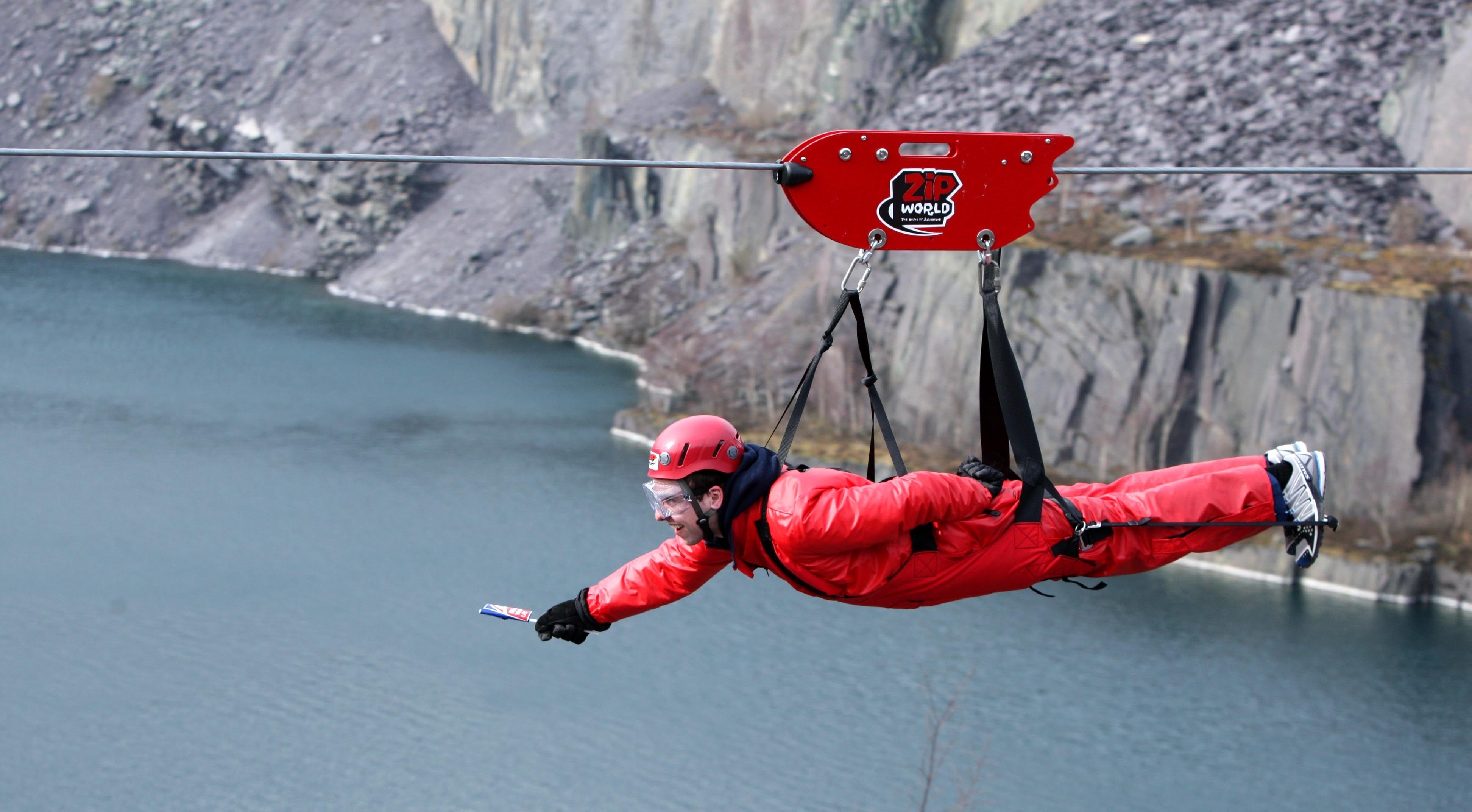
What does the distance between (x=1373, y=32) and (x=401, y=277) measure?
65.7ft

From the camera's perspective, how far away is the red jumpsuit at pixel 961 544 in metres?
3.71

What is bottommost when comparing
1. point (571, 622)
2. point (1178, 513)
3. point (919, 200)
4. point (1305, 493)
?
point (571, 622)

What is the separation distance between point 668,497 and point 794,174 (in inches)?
38.4

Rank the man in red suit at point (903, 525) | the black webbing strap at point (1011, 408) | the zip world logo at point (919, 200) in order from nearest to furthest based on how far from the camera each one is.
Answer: the man in red suit at point (903, 525) → the black webbing strap at point (1011, 408) → the zip world logo at point (919, 200)

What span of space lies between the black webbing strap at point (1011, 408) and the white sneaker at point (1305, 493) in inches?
23.0

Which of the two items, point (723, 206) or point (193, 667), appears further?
point (723, 206)

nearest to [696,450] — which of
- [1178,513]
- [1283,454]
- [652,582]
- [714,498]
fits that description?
[714,498]

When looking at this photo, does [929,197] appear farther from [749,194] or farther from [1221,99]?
[749,194]

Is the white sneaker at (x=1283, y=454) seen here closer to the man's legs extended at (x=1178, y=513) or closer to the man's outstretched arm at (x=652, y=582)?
the man's legs extended at (x=1178, y=513)

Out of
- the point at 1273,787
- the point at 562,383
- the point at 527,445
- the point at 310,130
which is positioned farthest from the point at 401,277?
the point at 1273,787

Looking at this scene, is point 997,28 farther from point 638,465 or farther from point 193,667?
point 193,667

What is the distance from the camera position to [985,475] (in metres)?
3.99

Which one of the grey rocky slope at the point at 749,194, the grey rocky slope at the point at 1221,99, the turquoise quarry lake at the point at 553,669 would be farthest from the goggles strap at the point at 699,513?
the grey rocky slope at the point at 1221,99

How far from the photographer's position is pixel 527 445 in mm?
20922
